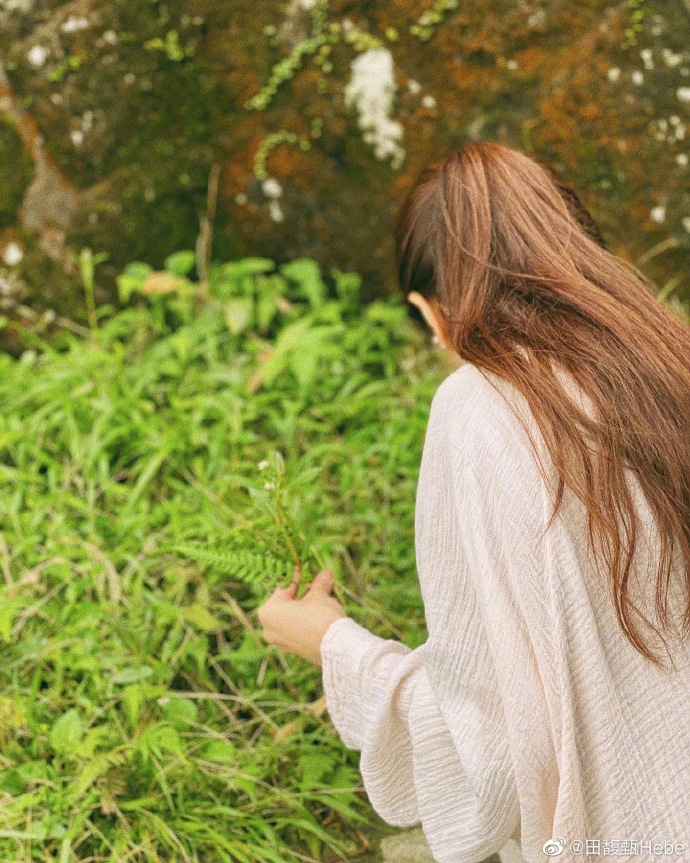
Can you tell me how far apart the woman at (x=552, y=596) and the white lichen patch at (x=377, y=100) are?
154 centimetres

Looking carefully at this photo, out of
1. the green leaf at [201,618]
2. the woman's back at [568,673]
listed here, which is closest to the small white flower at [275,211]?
the green leaf at [201,618]

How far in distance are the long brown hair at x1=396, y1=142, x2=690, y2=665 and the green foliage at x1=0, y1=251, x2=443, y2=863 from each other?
52 centimetres

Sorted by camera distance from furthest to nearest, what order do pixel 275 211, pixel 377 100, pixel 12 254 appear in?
pixel 275 211 < pixel 12 254 < pixel 377 100

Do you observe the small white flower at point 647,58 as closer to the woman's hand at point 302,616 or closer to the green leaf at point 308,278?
the green leaf at point 308,278

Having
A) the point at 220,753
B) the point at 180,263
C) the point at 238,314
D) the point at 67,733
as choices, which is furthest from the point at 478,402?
the point at 180,263

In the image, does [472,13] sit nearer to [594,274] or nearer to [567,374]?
[594,274]

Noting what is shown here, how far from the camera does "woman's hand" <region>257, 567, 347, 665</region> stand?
168 cm

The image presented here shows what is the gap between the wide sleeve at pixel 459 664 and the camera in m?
1.37

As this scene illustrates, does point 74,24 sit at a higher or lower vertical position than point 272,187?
higher

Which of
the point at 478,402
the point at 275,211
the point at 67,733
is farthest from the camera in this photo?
the point at 275,211

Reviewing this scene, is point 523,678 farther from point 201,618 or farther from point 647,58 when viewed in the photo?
point 647,58

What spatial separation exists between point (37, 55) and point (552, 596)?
8.26 ft

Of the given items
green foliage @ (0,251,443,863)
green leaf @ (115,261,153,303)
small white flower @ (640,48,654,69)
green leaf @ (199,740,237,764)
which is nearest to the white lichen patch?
green foliage @ (0,251,443,863)

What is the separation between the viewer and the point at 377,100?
292 centimetres
